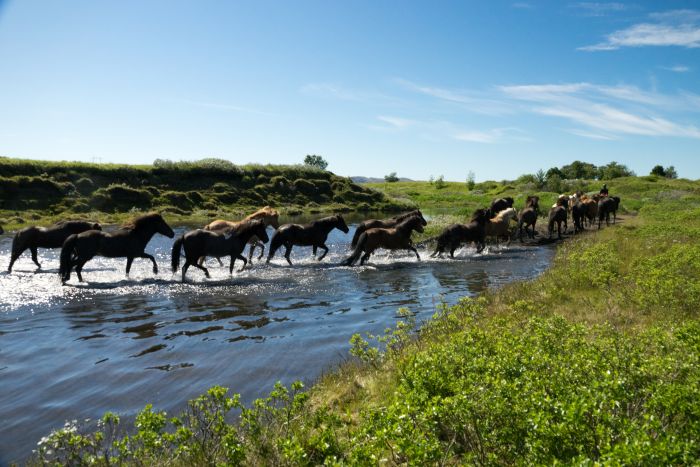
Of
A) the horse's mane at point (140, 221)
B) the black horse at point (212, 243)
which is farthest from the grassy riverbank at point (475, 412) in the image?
the horse's mane at point (140, 221)

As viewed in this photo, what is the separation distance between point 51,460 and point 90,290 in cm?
1181

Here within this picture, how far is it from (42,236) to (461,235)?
1826cm

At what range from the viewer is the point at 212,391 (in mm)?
5418

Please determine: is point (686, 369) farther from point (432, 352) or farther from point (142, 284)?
point (142, 284)

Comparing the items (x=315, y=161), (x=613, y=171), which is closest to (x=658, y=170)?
(x=613, y=171)

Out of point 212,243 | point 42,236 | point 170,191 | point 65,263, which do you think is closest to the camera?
point 65,263

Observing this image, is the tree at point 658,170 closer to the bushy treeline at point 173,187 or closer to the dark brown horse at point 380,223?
the bushy treeline at point 173,187

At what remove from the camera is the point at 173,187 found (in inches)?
2215

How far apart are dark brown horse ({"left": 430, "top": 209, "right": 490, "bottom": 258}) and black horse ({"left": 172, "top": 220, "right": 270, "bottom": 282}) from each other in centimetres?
846

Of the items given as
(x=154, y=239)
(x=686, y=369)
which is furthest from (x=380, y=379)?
(x=154, y=239)

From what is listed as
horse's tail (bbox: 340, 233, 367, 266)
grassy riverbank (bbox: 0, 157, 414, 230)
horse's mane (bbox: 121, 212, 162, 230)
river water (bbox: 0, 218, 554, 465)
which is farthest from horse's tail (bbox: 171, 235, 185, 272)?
grassy riverbank (bbox: 0, 157, 414, 230)

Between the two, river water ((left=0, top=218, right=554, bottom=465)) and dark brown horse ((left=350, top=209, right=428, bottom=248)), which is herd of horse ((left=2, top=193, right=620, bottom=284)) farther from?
river water ((left=0, top=218, right=554, bottom=465))

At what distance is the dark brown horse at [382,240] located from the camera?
70.1 feet

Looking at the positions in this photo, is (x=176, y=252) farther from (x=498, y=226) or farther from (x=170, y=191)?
(x=170, y=191)
